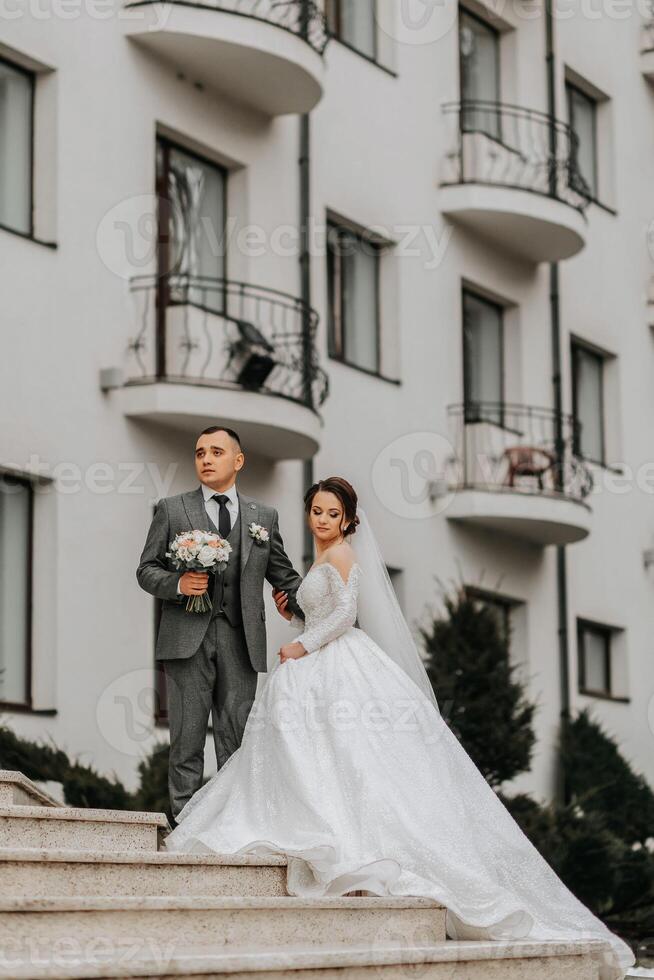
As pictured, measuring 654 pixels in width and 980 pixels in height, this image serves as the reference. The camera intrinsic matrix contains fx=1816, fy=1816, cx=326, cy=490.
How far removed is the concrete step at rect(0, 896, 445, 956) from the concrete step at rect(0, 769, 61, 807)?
207 centimetres

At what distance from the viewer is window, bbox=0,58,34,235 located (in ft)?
48.3

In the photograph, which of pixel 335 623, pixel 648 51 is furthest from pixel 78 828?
pixel 648 51

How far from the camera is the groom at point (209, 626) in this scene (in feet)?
30.3

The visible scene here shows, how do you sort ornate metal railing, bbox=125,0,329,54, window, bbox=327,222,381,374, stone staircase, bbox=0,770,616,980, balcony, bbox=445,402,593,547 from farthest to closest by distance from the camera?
balcony, bbox=445,402,593,547 < window, bbox=327,222,381,374 < ornate metal railing, bbox=125,0,329,54 < stone staircase, bbox=0,770,616,980

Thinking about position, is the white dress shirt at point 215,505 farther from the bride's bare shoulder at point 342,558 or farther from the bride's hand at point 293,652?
the bride's hand at point 293,652

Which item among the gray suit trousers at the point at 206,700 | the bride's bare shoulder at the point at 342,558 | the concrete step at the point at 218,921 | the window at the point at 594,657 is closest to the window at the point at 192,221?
the bride's bare shoulder at the point at 342,558

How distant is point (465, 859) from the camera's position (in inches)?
336

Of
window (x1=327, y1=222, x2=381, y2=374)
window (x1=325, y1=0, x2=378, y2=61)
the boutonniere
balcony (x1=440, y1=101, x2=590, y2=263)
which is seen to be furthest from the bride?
balcony (x1=440, y1=101, x2=590, y2=263)

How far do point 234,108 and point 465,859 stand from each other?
1000 centimetres

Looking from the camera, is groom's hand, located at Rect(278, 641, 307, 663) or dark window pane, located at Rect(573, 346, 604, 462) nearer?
groom's hand, located at Rect(278, 641, 307, 663)

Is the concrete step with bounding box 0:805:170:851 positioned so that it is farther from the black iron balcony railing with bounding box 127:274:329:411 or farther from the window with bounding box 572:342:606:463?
the window with bounding box 572:342:606:463

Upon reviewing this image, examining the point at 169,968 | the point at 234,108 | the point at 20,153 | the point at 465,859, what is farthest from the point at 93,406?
the point at 169,968

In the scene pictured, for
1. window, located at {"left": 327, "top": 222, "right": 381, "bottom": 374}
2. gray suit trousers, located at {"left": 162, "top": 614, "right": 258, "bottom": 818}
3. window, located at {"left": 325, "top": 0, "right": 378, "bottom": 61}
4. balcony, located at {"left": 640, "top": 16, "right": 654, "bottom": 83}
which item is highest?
balcony, located at {"left": 640, "top": 16, "right": 654, "bottom": 83}

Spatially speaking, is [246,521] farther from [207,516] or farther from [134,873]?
[134,873]
